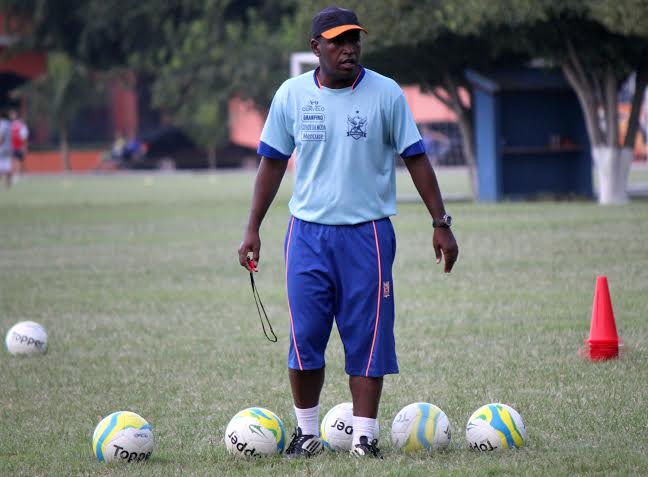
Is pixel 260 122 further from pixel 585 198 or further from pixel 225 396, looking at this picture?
pixel 225 396

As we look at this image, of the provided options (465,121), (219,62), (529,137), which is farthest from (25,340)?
(219,62)

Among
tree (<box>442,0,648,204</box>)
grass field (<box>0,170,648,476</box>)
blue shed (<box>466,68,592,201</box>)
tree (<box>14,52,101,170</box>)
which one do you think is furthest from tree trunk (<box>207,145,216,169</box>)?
grass field (<box>0,170,648,476</box>)

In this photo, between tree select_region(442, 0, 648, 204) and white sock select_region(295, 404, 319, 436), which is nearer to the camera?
white sock select_region(295, 404, 319, 436)

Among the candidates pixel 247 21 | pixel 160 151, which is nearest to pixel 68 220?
pixel 247 21

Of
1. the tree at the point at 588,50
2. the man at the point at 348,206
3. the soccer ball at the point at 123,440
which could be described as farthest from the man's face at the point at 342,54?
the tree at the point at 588,50

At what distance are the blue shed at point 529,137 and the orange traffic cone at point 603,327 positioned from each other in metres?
19.7

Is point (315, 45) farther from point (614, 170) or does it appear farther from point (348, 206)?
point (614, 170)

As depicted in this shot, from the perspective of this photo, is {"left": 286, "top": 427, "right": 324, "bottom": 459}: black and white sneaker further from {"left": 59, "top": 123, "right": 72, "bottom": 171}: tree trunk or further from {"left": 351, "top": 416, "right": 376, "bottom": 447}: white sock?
{"left": 59, "top": 123, "right": 72, "bottom": 171}: tree trunk

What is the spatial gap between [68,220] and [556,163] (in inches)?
441

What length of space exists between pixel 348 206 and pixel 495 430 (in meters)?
1.38

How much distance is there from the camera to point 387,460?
20.8 feet

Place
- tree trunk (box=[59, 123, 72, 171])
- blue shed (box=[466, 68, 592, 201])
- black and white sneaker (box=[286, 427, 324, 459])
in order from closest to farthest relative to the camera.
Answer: black and white sneaker (box=[286, 427, 324, 459])
blue shed (box=[466, 68, 592, 201])
tree trunk (box=[59, 123, 72, 171])

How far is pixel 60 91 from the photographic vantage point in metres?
61.4

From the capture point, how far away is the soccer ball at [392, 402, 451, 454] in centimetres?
650
